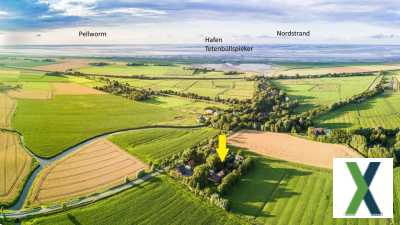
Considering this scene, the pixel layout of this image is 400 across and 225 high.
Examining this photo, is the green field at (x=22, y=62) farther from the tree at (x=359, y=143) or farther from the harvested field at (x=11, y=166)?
the tree at (x=359, y=143)

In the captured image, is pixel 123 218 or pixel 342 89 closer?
pixel 123 218

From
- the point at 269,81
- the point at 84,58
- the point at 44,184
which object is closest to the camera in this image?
the point at 44,184

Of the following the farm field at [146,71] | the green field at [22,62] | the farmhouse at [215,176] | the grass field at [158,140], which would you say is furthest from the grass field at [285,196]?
the green field at [22,62]

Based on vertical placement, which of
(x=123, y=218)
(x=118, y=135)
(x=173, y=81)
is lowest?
(x=123, y=218)

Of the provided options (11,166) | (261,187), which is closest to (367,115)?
(261,187)

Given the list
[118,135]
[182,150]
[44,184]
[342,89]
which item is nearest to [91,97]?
[118,135]

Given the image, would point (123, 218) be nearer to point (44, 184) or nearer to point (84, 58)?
point (44, 184)
